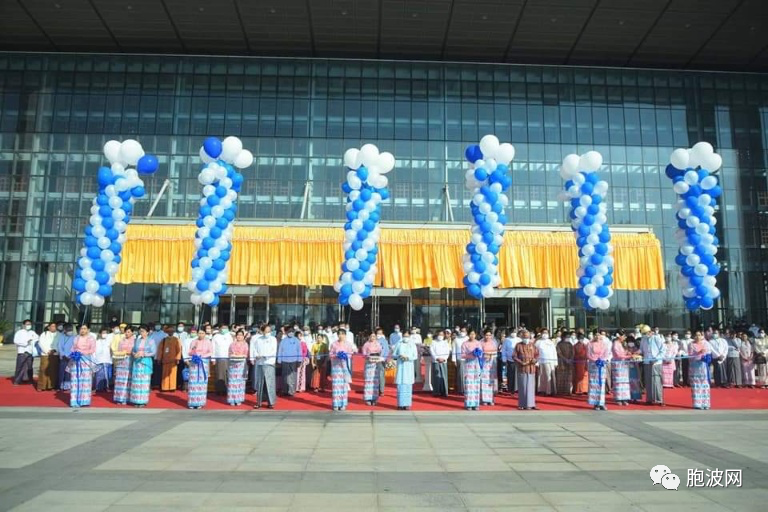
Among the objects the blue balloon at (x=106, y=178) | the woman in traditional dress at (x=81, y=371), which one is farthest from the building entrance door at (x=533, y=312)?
the woman in traditional dress at (x=81, y=371)

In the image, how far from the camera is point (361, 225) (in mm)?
13875

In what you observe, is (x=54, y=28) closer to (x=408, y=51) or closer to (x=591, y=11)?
(x=408, y=51)

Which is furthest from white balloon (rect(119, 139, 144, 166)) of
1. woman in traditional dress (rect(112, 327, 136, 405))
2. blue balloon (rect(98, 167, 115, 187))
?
woman in traditional dress (rect(112, 327, 136, 405))

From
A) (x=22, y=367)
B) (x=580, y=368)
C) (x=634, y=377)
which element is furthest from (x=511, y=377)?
(x=22, y=367)

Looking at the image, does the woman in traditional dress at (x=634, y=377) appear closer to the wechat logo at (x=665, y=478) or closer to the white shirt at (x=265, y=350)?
the wechat logo at (x=665, y=478)

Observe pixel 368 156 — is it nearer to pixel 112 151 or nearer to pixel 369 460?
pixel 112 151

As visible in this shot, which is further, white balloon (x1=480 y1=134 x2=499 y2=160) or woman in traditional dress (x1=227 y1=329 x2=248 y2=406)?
white balloon (x1=480 y1=134 x2=499 y2=160)

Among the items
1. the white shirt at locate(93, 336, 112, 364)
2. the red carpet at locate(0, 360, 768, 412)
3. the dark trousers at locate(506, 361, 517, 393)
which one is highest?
the white shirt at locate(93, 336, 112, 364)

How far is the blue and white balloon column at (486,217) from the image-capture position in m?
13.4

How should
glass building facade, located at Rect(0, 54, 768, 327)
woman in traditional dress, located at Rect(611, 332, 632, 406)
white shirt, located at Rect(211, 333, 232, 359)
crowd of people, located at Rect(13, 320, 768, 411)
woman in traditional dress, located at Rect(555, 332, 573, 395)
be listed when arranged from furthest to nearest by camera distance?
glass building facade, located at Rect(0, 54, 768, 327) → woman in traditional dress, located at Rect(555, 332, 573, 395) → white shirt, located at Rect(211, 333, 232, 359) → woman in traditional dress, located at Rect(611, 332, 632, 406) → crowd of people, located at Rect(13, 320, 768, 411)

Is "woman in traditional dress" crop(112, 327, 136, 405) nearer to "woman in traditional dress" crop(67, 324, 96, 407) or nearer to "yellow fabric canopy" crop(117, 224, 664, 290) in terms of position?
"woman in traditional dress" crop(67, 324, 96, 407)

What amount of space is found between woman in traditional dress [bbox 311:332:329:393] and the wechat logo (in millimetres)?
9019

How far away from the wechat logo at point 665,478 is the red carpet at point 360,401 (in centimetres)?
534

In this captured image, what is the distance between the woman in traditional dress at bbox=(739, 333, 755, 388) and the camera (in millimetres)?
15311
